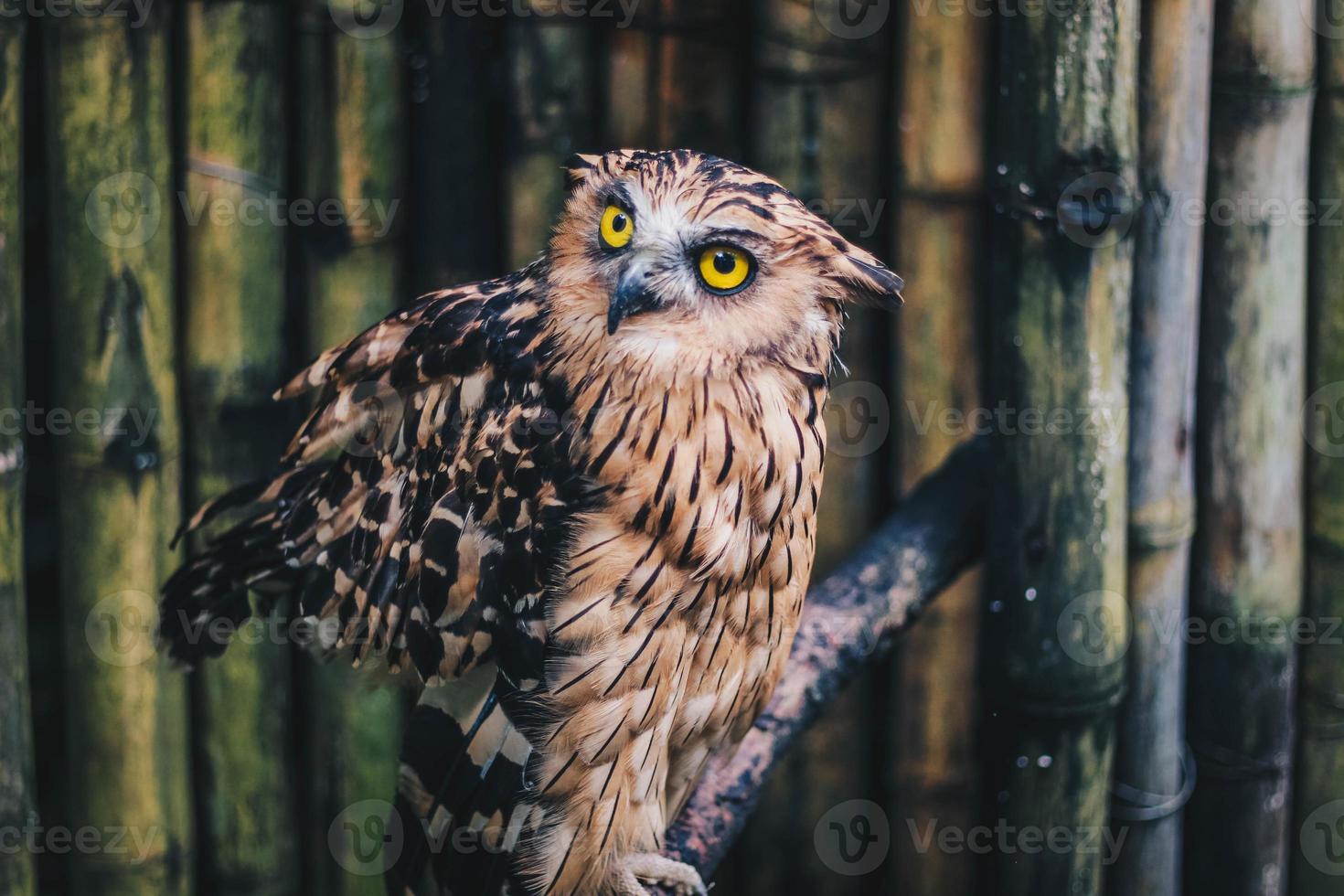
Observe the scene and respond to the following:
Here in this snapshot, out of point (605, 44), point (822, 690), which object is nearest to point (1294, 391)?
point (822, 690)

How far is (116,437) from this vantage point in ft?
7.99

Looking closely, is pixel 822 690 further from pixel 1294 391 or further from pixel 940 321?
pixel 1294 391

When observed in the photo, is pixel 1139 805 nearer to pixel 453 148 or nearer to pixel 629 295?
pixel 629 295

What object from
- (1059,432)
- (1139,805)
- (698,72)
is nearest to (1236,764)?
(1139,805)

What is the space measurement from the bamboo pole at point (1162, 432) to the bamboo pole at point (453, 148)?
1.13 metres

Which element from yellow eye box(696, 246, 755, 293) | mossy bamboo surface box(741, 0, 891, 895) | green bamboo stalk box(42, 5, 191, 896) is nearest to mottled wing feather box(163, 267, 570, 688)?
yellow eye box(696, 246, 755, 293)

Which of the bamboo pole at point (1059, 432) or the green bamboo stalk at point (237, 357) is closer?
the bamboo pole at point (1059, 432)

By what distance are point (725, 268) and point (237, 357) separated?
119 cm

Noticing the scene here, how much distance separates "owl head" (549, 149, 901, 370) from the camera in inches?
64.0

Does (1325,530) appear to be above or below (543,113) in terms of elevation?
below

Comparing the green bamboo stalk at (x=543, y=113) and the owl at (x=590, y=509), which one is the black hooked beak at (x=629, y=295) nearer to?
the owl at (x=590, y=509)

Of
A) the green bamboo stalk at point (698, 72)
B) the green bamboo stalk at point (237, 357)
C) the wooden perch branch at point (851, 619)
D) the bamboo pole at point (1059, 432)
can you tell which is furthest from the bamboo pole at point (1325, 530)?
the green bamboo stalk at point (237, 357)

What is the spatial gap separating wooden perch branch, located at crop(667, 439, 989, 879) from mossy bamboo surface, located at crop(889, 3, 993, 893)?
209mm

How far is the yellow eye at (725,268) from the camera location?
1.65 metres
